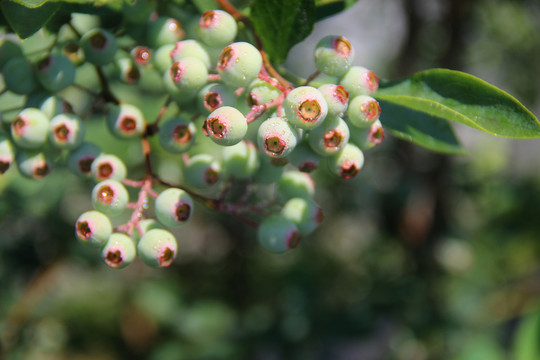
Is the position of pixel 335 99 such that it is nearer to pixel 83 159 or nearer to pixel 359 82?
pixel 359 82

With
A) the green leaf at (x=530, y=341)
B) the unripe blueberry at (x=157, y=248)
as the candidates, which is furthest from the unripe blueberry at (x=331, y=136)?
the green leaf at (x=530, y=341)

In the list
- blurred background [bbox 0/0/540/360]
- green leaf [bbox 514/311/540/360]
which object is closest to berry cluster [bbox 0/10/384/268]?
blurred background [bbox 0/0/540/360]

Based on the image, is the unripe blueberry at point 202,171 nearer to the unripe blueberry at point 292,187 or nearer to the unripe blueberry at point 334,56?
the unripe blueberry at point 292,187

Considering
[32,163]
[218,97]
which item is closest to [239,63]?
[218,97]

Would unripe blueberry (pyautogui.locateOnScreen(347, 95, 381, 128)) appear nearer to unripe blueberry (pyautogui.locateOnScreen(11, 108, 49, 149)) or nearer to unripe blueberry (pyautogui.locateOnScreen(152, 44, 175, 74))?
unripe blueberry (pyautogui.locateOnScreen(152, 44, 175, 74))

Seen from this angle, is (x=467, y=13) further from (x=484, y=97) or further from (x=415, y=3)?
(x=484, y=97)

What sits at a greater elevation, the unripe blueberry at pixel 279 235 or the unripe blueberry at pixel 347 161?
the unripe blueberry at pixel 347 161
